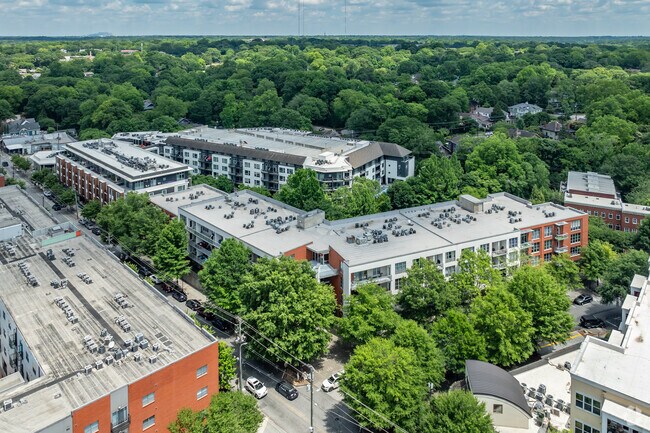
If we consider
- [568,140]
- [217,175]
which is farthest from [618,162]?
[217,175]

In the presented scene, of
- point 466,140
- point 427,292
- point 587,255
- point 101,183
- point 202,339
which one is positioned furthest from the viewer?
point 466,140

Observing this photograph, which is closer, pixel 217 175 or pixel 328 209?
pixel 328 209

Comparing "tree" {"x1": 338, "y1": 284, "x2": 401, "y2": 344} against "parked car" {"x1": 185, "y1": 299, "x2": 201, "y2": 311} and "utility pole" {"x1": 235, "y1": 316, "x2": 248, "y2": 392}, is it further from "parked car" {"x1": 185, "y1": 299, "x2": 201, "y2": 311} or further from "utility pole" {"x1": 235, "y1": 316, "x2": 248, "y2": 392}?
"parked car" {"x1": 185, "y1": 299, "x2": 201, "y2": 311}

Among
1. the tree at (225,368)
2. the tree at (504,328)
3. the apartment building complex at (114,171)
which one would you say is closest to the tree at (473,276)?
the tree at (504,328)

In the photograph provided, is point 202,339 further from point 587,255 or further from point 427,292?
point 587,255

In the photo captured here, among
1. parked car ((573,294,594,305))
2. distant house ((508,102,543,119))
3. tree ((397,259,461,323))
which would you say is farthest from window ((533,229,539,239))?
distant house ((508,102,543,119))

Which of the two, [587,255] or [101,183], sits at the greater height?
[101,183]

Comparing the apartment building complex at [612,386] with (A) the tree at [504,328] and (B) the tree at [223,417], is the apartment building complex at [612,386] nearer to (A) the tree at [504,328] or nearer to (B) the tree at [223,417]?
(A) the tree at [504,328]
